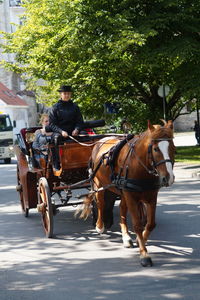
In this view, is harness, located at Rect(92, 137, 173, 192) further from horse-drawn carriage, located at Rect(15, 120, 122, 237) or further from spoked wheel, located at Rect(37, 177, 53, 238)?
spoked wheel, located at Rect(37, 177, 53, 238)

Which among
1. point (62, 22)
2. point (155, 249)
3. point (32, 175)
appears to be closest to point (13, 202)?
point (32, 175)

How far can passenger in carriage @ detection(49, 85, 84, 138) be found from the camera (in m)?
9.54

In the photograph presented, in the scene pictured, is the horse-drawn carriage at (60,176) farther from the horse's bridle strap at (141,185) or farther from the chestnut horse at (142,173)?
the horse's bridle strap at (141,185)

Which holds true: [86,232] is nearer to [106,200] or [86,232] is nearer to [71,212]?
[106,200]

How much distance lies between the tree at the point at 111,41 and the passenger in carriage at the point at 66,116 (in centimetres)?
1059

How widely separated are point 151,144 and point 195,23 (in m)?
16.3

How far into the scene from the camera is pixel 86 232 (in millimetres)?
9070

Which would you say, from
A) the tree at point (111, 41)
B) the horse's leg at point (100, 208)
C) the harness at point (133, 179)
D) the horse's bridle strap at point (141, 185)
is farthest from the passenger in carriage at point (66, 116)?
the tree at point (111, 41)

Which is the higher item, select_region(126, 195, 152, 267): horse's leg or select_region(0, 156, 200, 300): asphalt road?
select_region(126, 195, 152, 267): horse's leg

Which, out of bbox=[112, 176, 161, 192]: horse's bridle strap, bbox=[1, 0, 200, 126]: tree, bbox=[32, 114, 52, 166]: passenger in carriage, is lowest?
bbox=[112, 176, 161, 192]: horse's bridle strap

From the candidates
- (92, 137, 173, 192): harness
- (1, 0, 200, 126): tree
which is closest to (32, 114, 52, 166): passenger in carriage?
(92, 137, 173, 192): harness

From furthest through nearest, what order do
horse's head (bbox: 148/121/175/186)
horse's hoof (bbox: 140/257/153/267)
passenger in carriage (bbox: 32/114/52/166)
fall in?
passenger in carriage (bbox: 32/114/52/166) < horse's hoof (bbox: 140/257/153/267) < horse's head (bbox: 148/121/175/186)

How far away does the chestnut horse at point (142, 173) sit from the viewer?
6500mm

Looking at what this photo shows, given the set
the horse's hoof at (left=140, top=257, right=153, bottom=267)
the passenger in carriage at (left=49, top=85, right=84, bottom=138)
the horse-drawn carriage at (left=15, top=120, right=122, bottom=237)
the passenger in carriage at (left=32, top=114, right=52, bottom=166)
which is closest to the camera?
the horse's hoof at (left=140, top=257, right=153, bottom=267)
